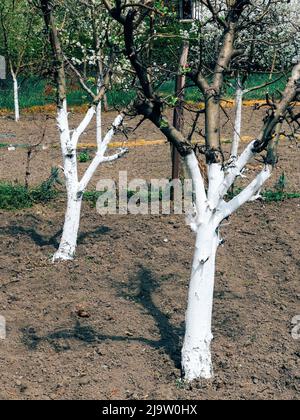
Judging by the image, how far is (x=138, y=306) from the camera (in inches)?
271

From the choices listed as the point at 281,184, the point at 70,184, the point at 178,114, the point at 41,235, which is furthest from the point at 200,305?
the point at 281,184

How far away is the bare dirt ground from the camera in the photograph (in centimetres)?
558

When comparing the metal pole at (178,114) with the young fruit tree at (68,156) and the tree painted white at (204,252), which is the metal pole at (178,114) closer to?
the young fruit tree at (68,156)

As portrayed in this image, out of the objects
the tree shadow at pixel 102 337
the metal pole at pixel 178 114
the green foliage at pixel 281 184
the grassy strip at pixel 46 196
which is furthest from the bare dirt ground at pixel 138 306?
the metal pole at pixel 178 114

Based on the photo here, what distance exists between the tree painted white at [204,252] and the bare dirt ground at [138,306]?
0.23m

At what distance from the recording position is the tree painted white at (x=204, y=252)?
5.45 m

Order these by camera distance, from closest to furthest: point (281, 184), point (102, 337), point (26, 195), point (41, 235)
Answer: point (102, 337) < point (41, 235) < point (281, 184) < point (26, 195)

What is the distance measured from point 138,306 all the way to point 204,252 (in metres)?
1.68

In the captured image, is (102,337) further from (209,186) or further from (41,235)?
(41,235)

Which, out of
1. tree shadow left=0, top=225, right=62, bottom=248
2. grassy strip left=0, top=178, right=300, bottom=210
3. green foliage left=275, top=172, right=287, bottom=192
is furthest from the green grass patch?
green foliage left=275, top=172, right=287, bottom=192

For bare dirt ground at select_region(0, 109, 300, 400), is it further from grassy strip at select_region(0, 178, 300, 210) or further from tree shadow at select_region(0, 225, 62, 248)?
grassy strip at select_region(0, 178, 300, 210)

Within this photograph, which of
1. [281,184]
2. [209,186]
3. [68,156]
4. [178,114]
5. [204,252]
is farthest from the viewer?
[281,184]
